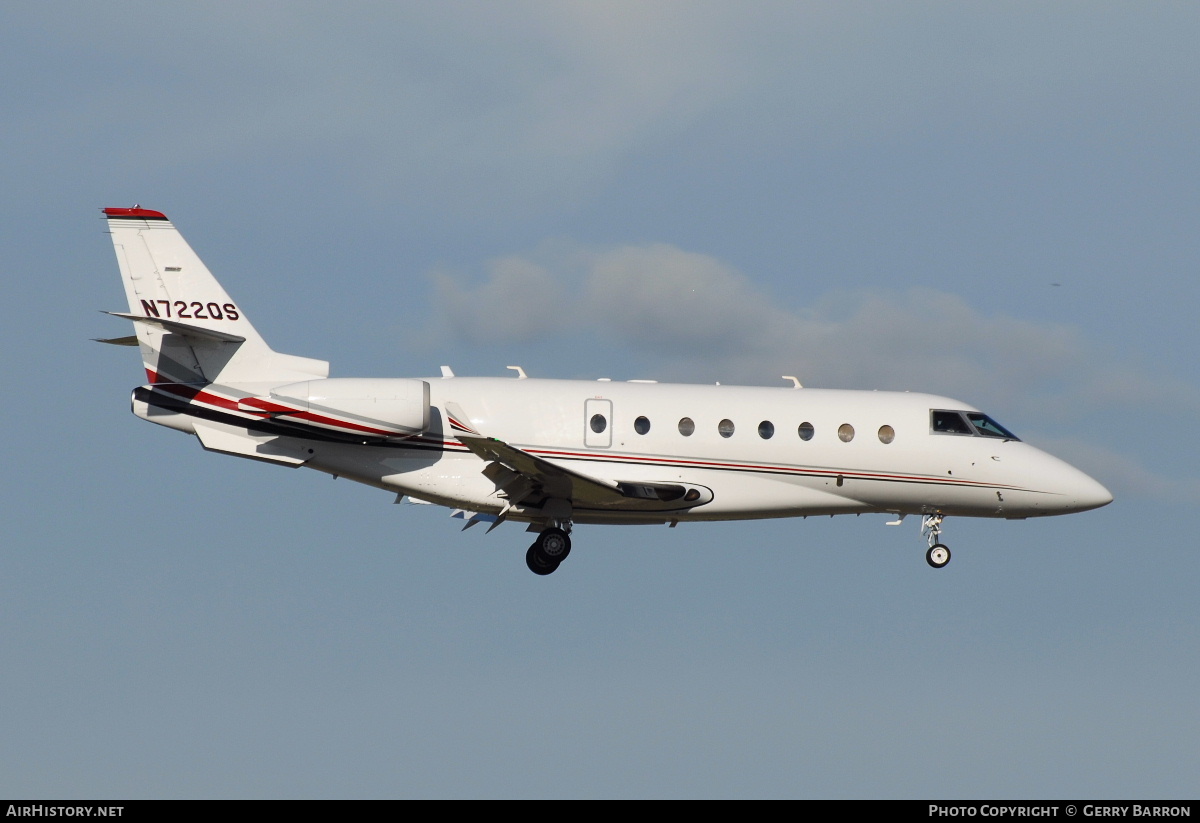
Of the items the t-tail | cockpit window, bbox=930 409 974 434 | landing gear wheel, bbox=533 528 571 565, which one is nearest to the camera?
the t-tail

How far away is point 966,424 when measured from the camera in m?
29.7

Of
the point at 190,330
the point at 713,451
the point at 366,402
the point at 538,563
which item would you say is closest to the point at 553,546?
the point at 538,563

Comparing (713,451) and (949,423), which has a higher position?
(949,423)

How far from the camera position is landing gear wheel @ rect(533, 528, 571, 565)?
28.1m

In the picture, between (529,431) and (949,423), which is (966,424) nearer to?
(949,423)

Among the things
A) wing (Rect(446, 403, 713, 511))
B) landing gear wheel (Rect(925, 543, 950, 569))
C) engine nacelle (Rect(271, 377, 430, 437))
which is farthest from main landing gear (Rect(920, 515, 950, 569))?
engine nacelle (Rect(271, 377, 430, 437))

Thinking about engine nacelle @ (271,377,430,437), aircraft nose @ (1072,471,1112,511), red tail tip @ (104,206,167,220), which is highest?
red tail tip @ (104,206,167,220)

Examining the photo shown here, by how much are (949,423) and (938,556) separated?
98.8 inches

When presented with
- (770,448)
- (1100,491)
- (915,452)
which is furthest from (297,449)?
(1100,491)

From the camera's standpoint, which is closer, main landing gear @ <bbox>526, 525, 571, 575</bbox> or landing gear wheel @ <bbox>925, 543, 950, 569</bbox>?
main landing gear @ <bbox>526, 525, 571, 575</bbox>

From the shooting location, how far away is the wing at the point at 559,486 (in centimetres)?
2630

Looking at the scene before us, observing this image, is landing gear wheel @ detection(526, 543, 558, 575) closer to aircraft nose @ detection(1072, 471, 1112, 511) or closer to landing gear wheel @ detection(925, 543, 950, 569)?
landing gear wheel @ detection(925, 543, 950, 569)

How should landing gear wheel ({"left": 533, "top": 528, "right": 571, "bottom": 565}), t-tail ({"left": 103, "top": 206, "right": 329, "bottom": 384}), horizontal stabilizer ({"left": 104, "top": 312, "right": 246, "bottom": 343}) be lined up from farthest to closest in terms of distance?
landing gear wheel ({"left": 533, "top": 528, "right": 571, "bottom": 565}), t-tail ({"left": 103, "top": 206, "right": 329, "bottom": 384}), horizontal stabilizer ({"left": 104, "top": 312, "right": 246, "bottom": 343})

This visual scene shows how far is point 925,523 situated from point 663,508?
17.7ft
